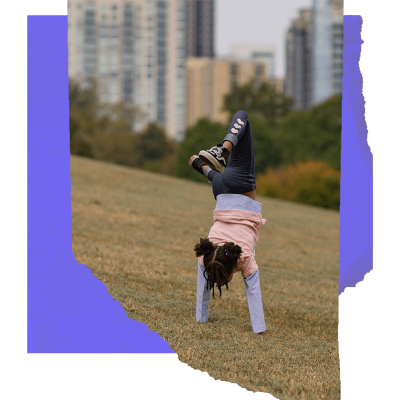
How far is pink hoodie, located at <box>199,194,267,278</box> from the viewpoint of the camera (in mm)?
5121

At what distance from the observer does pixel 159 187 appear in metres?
13.3

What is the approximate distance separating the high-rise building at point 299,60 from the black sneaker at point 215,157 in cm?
638

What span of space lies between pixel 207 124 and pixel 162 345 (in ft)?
52.4

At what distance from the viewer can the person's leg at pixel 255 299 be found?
17.0ft

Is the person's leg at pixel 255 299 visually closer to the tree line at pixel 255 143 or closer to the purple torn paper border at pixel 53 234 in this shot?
the purple torn paper border at pixel 53 234

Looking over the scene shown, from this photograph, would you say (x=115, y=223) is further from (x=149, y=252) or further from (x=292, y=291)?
(x=292, y=291)

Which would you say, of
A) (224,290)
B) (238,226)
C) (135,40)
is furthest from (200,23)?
(238,226)

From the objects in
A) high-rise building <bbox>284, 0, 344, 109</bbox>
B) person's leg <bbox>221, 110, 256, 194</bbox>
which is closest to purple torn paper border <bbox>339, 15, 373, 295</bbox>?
high-rise building <bbox>284, 0, 344, 109</bbox>

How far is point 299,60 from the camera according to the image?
66.2 ft

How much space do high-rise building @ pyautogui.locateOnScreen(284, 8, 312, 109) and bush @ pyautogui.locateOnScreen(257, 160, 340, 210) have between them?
3.69 metres

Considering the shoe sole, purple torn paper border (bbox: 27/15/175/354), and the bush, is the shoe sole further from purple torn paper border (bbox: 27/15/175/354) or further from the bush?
the bush

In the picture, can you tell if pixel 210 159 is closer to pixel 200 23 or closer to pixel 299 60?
pixel 200 23

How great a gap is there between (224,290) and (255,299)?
1.55 meters

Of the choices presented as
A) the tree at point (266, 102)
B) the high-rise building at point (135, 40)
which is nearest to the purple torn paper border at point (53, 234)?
the high-rise building at point (135, 40)
